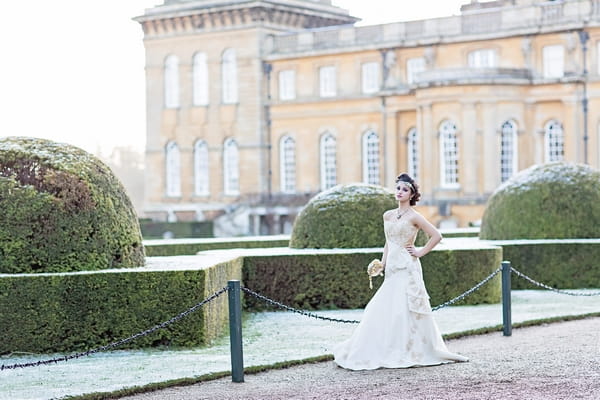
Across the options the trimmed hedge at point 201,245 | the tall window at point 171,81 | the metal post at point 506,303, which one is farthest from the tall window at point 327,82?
the metal post at point 506,303

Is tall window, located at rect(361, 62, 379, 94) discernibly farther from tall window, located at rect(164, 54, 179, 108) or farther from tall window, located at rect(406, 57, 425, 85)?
tall window, located at rect(164, 54, 179, 108)

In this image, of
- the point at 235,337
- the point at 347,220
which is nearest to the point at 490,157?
the point at 347,220

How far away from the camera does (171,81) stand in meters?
57.7

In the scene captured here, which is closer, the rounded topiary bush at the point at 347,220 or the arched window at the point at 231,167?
the rounded topiary bush at the point at 347,220

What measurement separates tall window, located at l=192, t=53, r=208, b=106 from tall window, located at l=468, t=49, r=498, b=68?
42.5 feet

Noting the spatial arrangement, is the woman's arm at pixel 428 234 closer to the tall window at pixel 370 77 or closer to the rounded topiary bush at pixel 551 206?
the rounded topiary bush at pixel 551 206

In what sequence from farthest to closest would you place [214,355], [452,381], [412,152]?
[412,152], [214,355], [452,381]

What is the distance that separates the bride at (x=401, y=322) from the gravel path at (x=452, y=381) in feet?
0.49

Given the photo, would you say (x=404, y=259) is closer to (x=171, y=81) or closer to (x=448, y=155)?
(x=448, y=155)

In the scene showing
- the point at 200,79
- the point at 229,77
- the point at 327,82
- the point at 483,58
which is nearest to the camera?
the point at 483,58

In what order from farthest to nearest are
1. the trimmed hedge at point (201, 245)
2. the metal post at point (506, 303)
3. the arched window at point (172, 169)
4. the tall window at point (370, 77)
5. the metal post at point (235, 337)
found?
the arched window at point (172, 169)
the tall window at point (370, 77)
the trimmed hedge at point (201, 245)
the metal post at point (506, 303)
the metal post at point (235, 337)

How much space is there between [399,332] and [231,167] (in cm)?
4469

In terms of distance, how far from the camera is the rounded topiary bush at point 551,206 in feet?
68.9

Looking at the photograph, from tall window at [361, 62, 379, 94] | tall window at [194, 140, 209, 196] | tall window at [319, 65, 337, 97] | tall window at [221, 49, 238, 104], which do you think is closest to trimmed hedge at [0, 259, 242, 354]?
tall window at [361, 62, 379, 94]
